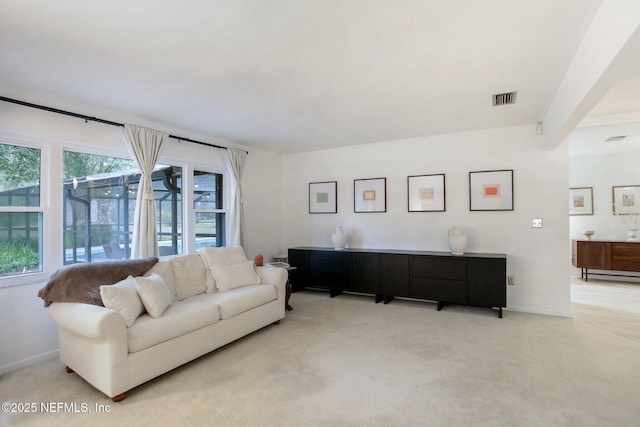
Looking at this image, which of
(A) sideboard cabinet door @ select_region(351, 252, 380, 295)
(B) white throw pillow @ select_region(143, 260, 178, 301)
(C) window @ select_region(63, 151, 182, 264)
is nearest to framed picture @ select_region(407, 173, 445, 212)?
(A) sideboard cabinet door @ select_region(351, 252, 380, 295)

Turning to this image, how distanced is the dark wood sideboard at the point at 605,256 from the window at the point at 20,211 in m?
8.34

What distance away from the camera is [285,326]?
3682 millimetres

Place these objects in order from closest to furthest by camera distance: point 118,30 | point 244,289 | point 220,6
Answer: point 220,6 < point 118,30 < point 244,289

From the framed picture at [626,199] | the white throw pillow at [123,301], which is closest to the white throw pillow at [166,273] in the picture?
the white throw pillow at [123,301]

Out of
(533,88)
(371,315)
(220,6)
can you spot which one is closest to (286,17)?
(220,6)

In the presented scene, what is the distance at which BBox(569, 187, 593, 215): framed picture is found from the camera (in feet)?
21.1

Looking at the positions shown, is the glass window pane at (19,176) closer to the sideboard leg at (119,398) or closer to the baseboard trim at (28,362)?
the baseboard trim at (28,362)

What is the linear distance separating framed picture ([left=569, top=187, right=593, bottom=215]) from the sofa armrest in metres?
7.96

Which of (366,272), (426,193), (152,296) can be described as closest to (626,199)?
(426,193)

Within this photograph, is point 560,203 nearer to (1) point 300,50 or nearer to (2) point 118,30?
(1) point 300,50

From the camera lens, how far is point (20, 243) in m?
2.83

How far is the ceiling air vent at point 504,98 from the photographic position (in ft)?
10.1

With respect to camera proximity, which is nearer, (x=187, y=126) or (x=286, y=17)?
(x=286, y=17)

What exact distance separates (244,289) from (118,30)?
2542mm
